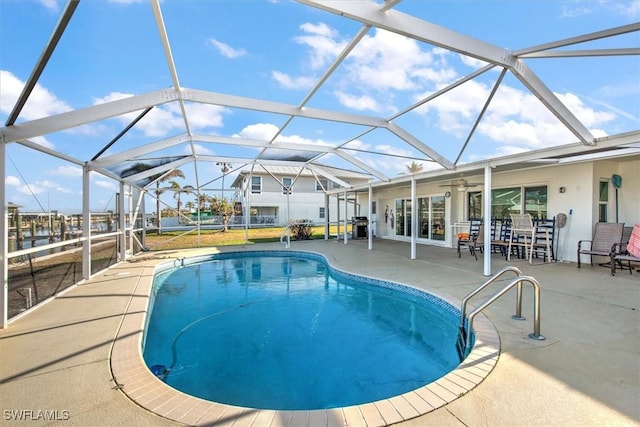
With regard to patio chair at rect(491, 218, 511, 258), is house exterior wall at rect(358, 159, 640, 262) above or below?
above

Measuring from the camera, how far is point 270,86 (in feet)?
19.1

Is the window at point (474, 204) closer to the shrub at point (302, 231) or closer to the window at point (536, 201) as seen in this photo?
the window at point (536, 201)

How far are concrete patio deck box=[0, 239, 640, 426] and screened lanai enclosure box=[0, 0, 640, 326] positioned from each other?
927mm

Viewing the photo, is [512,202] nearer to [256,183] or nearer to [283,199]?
[283,199]

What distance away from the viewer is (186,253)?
10773 mm

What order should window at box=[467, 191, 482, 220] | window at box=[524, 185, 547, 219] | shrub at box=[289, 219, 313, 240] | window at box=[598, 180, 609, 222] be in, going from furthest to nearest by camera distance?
shrub at box=[289, 219, 313, 240] → window at box=[467, 191, 482, 220] → window at box=[524, 185, 547, 219] → window at box=[598, 180, 609, 222]

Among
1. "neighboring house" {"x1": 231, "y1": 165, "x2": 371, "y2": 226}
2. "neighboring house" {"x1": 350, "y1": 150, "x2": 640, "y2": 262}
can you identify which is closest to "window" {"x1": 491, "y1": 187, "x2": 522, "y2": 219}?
"neighboring house" {"x1": 350, "y1": 150, "x2": 640, "y2": 262}

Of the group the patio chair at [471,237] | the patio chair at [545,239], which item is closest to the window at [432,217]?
the patio chair at [471,237]

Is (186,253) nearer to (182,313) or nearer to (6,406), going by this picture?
(182,313)

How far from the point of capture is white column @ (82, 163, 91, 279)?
6301 millimetres

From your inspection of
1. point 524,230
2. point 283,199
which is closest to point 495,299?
point 524,230

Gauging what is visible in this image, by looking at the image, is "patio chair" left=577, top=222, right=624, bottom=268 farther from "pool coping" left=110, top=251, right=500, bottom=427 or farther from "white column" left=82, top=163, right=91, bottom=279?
"white column" left=82, top=163, right=91, bottom=279

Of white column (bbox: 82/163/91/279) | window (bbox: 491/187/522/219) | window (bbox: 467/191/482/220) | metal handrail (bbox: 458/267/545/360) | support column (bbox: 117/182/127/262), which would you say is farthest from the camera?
window (bbox: 467/191/482/220)

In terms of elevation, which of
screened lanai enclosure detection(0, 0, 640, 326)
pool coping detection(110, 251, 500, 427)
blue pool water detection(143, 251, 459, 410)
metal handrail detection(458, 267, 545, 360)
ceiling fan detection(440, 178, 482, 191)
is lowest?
blue pool water detection(143, 251, 459, 410)
